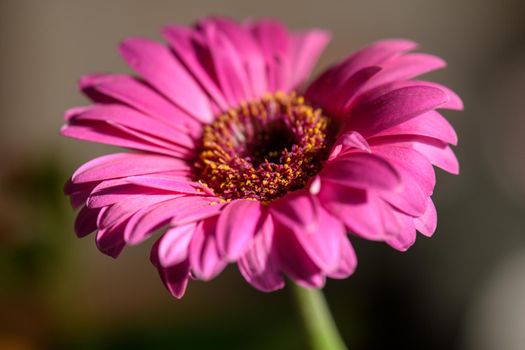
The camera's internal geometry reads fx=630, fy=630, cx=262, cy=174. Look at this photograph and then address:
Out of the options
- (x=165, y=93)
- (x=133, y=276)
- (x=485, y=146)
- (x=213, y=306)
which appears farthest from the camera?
(x=133, y=276)

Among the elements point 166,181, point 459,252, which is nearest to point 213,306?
point 459,252

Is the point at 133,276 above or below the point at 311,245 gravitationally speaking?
below

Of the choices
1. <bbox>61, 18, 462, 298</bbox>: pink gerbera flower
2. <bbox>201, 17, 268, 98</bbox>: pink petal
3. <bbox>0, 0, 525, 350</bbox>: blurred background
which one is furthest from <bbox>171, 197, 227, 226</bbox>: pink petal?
<bbox>0, 0, 525, 350</bbox>: blurred background

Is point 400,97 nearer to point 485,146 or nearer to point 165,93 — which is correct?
point 165,93

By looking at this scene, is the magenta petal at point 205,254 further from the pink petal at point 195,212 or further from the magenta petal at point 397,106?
the magenta petal at point 397,106

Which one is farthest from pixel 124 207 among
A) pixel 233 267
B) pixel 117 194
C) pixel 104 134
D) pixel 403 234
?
pixel 233 267

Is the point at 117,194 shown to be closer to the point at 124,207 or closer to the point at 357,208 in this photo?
the point at 124,207
